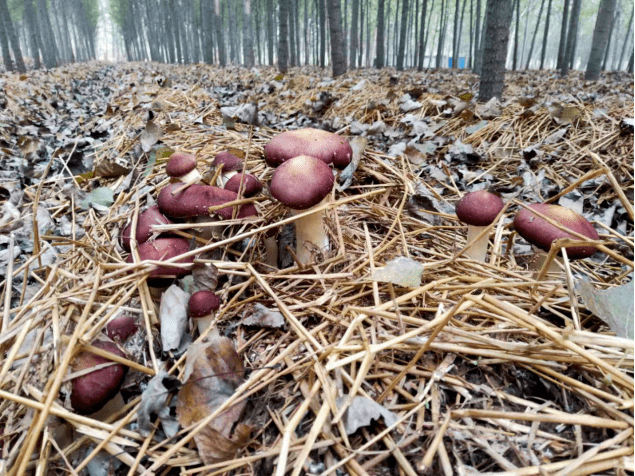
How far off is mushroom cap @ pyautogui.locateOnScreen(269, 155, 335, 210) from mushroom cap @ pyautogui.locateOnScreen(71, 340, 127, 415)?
77 cm

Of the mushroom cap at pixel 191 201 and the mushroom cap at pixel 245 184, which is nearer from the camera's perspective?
the mushroom cap at pixel 191 201

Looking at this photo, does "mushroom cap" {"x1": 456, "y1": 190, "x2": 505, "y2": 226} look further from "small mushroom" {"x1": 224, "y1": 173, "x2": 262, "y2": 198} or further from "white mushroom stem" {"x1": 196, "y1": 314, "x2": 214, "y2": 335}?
"white mushroom stem" {"x1": 196, "y1": 314, "x2": 214, "y2": 335}

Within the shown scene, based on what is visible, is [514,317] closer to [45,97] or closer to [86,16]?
[45,97]

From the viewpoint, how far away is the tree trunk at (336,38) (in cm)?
820

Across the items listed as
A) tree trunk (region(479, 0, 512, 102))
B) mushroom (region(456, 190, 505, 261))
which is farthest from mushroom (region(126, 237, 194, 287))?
tree trunk (region(479, 0, 512, 102))

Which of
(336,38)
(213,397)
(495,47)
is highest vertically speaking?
(336,38)

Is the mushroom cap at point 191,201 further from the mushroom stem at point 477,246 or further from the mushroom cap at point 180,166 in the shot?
the mushroom stem at point 477,246

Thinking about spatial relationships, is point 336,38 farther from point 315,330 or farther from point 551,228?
point 315,330

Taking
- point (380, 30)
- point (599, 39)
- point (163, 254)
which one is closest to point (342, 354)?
point (163, 254)

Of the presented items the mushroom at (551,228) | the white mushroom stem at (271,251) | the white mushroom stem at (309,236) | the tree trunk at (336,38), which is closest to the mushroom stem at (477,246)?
the mushroom at (551,228)

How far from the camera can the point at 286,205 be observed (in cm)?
146

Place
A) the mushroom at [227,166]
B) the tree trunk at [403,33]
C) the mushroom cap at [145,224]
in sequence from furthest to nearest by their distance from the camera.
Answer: the tree trunk at [403,33] < the mushroom at [227,166] < the mushroom cap at [145,224]

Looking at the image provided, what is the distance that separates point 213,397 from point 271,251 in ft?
2.58

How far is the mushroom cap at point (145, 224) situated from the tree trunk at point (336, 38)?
7.91 m
